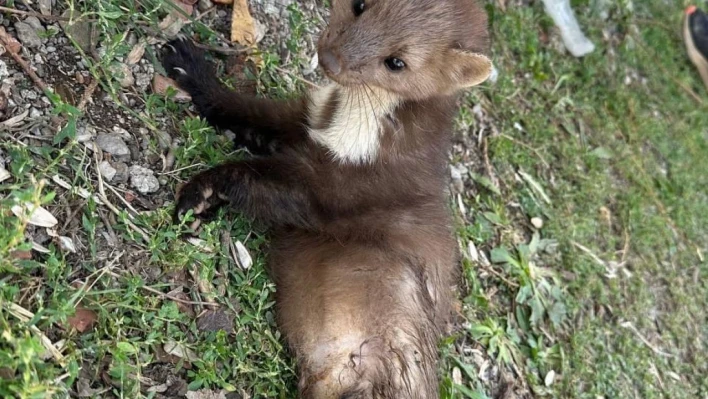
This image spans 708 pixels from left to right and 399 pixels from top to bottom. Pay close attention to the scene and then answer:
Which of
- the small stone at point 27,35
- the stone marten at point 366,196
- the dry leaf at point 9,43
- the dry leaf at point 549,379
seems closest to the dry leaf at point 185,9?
the stone marten at point 366,196

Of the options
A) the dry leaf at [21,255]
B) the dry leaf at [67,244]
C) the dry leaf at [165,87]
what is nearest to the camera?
the dry leaf at [21,255]

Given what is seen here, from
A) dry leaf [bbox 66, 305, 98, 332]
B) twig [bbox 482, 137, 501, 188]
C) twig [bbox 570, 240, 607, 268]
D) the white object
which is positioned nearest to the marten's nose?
dry leaf [bbox 66, 305, 98, 332]

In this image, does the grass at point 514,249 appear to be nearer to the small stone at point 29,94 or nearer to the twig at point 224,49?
the twig at point 224,49

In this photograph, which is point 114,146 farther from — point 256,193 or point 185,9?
point 185,9

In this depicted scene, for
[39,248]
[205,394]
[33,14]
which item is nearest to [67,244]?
[39,248]

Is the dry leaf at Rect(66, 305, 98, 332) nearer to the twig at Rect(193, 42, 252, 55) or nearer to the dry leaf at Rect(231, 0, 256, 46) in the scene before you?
the twig at Rect(193, 42, 252, 55)

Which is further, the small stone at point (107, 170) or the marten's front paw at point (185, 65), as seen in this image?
the marten's front paw at point (185, 65)
